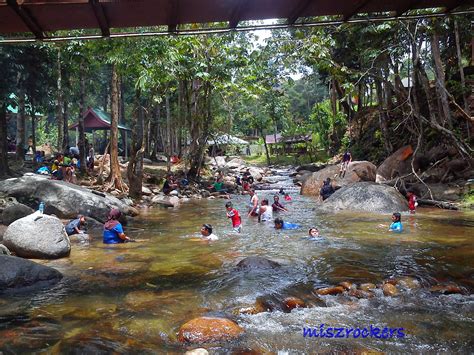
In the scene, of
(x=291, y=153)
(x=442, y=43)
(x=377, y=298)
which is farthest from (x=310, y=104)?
(x=377, y=298)

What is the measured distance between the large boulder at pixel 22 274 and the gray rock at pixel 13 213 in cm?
536

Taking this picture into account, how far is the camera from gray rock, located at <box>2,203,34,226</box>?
12.9m

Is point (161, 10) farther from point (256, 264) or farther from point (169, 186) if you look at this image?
point (169, 186)

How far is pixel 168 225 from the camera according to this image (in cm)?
1564

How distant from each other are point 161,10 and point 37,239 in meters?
6.22

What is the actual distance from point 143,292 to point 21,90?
17384 millimetres

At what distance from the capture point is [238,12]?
7.34m

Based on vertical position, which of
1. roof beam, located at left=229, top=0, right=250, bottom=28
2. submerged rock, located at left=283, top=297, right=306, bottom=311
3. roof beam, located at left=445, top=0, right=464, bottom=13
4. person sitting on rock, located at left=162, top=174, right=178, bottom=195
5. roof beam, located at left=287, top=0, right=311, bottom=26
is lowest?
submerged rock, located at left=283, top=297, right=306, bottom=311

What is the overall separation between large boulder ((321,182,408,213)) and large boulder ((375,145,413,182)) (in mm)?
4959

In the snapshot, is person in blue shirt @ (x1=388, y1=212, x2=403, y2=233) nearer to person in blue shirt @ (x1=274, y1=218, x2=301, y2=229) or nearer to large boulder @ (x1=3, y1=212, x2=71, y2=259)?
person in blue shirt @ (x1=274, y1=218, x2=301, y2=229)

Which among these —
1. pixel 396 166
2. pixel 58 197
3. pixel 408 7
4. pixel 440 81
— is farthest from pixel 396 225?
pixel 58 197

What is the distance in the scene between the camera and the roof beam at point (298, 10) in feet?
23.7

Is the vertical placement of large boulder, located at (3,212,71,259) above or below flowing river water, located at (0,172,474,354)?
above

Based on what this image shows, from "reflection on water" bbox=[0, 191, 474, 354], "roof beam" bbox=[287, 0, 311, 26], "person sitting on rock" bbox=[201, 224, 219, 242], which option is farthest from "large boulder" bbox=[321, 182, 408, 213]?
"roof beam" bbox=[287, 0, 311, 26]
